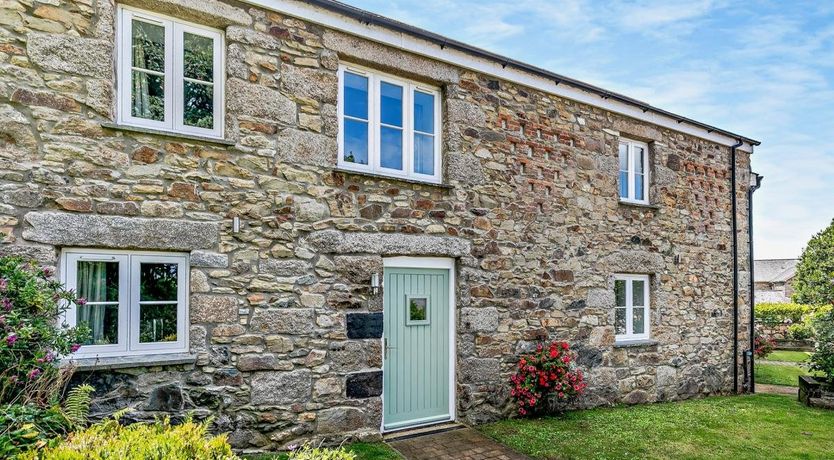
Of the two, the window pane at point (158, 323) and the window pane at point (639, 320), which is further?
the window pane at point (639, 320)

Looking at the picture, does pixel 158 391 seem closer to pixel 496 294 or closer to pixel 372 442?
pixel 372 442

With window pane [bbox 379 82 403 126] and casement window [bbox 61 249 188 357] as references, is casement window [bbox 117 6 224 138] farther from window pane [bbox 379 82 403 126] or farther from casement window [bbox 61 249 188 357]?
window pane [bbox 379 82 403 126]

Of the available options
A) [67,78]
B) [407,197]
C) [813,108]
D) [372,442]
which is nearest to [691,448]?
[372,442]

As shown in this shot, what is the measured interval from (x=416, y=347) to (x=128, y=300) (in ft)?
11.0

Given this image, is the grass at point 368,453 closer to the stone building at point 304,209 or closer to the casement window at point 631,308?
the stone building at point 304,209

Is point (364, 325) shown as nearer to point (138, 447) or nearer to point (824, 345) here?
point (138, 447)

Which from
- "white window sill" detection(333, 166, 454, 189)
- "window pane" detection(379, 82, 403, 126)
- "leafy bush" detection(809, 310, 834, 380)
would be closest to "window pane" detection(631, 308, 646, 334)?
"leafy bush" detection(809, 310, 834, 380)

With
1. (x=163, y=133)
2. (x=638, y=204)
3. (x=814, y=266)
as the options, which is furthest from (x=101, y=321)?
(x=814, y=266)

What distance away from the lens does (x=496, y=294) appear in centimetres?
669

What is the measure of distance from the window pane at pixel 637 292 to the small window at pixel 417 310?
428 cm

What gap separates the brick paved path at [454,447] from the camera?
210 inches

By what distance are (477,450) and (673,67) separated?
9.71 m

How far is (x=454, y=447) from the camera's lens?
5.61m

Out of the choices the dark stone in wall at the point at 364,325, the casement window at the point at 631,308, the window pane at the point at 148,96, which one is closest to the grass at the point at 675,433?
the casement window at the point at 631,308
